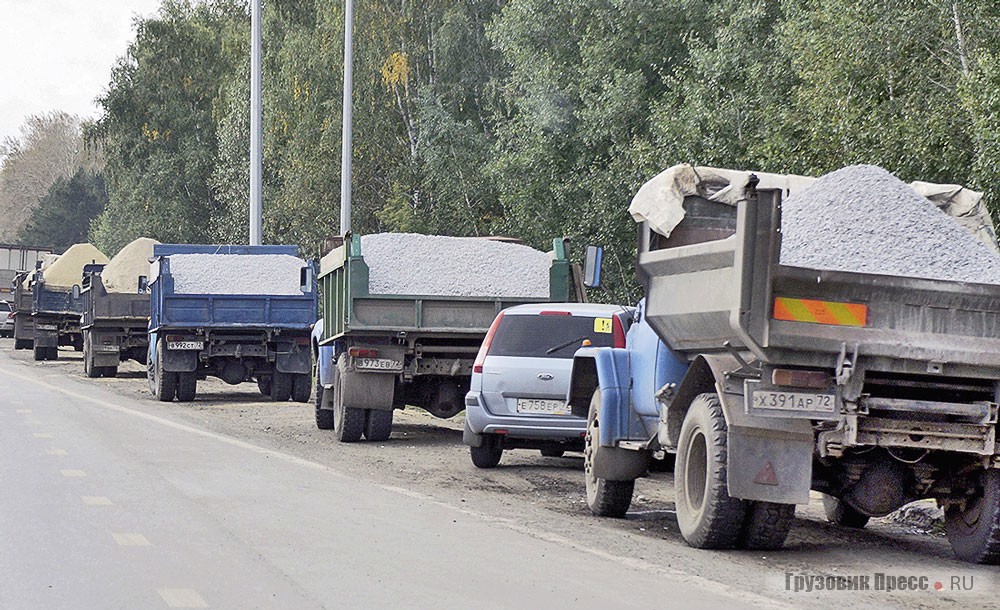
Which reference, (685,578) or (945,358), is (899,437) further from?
(685,578)

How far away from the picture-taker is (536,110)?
32.2 meters

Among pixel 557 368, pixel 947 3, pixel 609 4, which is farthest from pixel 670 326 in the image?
pixel 609 4

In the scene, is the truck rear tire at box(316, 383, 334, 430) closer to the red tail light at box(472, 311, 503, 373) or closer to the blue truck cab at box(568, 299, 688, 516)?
the red tail light at box(472, 311, 503, 373)

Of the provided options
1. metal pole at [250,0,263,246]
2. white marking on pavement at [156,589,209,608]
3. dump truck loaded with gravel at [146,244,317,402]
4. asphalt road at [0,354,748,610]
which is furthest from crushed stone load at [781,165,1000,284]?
metal pole at [250,0,263,246]

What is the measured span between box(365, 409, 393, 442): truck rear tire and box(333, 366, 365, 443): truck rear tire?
9 cm

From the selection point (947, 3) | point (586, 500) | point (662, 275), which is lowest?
point (586, 500)

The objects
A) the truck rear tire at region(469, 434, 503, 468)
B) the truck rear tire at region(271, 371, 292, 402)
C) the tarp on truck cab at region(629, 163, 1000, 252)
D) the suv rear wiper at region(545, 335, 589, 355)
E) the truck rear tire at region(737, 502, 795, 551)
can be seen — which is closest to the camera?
the truck rear tire at region(737, 502, 795, 551)

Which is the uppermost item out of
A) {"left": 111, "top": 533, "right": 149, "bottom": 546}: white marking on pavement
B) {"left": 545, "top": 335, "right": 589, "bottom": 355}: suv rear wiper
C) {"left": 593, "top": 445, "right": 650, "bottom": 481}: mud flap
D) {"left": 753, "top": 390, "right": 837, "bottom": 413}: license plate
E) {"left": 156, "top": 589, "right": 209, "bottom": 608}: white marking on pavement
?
{"left": 545, "top": 335, "right": 589, "bottom": 355}: suv rear wiper

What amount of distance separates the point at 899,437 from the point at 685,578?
1.60 meters

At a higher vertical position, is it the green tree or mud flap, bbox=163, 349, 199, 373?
the green tree

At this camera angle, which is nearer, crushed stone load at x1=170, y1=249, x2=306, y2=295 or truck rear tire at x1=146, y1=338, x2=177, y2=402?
truck rear tire at x1=146, y1=338, x2=177, y2=402

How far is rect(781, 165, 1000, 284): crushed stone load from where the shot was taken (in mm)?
8836

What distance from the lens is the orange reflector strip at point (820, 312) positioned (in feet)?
28.1

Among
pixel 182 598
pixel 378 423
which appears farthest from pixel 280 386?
pixel 182 598
